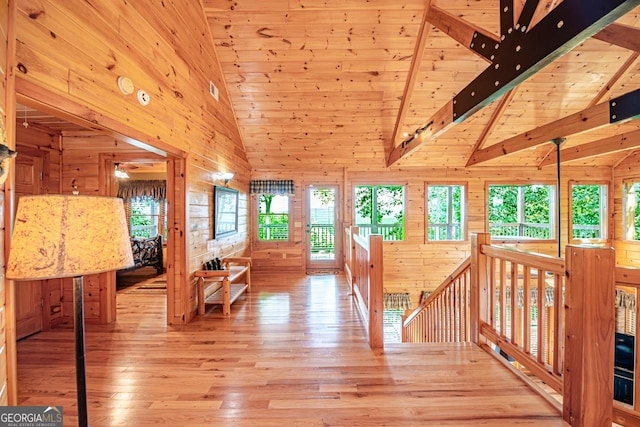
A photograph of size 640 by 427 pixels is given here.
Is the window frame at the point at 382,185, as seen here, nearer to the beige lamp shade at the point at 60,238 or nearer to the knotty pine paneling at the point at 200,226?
the knotty pine paneling at the point at 200,226

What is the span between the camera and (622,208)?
5.71 metres

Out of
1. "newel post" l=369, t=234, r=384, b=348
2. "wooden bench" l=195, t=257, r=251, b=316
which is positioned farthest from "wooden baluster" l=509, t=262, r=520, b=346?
"wooden bench" l=195, t=257, r=251, b=316

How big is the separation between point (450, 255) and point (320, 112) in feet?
13.6

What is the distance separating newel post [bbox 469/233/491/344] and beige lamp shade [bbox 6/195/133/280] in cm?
264

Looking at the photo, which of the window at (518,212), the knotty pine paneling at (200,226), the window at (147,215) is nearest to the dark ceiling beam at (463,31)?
the knotty pine paneling at (200,226)

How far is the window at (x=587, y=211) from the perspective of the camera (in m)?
5.91

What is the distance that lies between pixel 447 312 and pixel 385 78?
128 inches

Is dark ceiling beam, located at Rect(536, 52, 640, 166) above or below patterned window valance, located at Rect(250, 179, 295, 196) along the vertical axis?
above

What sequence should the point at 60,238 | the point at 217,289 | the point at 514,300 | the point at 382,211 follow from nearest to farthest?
the point at 60,238 < the point at 514,300 < the point at 217,289 < the point at 382,211

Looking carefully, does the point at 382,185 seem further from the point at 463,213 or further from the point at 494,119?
the point at 494,119

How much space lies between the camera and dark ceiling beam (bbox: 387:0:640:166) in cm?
124

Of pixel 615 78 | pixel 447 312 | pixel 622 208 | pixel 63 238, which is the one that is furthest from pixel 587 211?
pixel 63 238

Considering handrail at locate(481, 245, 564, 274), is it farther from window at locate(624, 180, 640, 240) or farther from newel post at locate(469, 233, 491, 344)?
window at locate(624, 180, 640, 240)

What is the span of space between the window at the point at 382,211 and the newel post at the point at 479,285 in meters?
3.70
